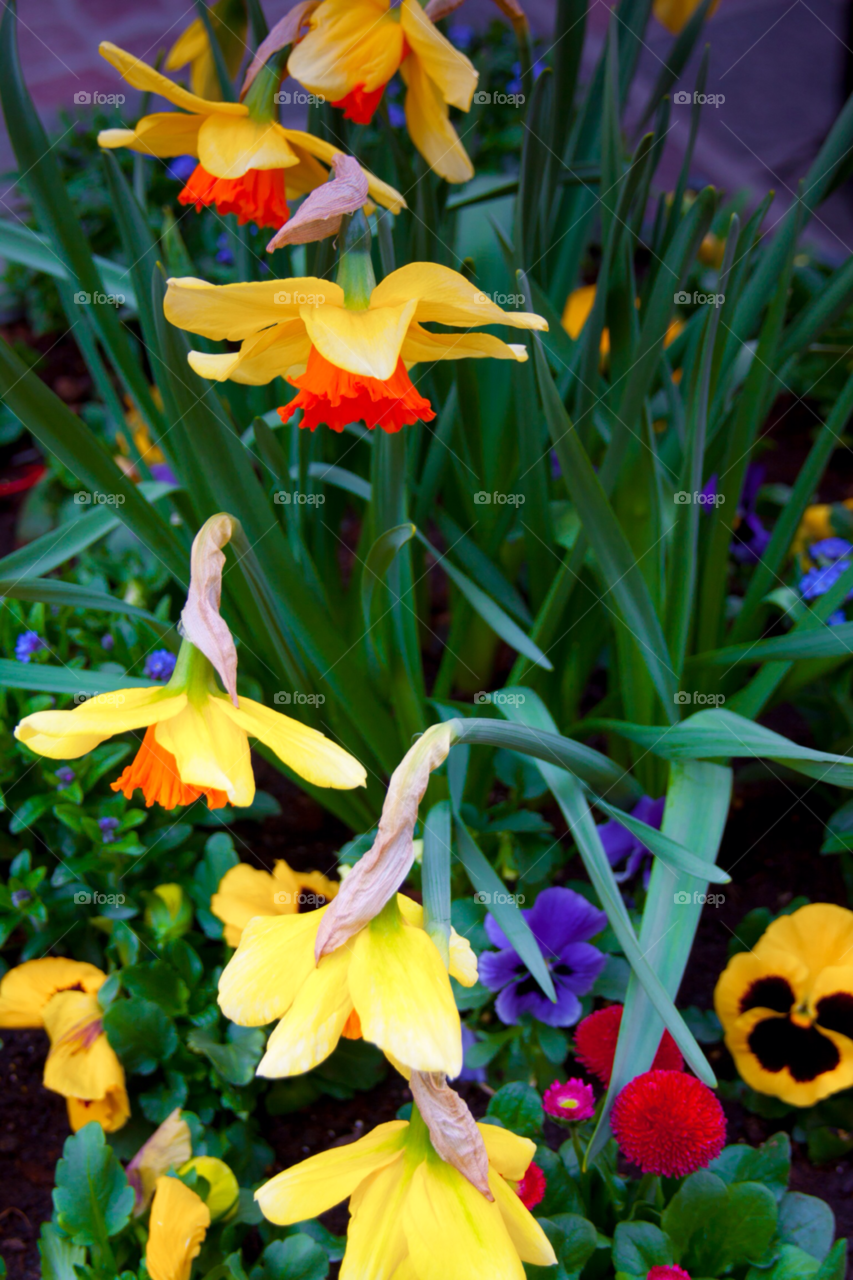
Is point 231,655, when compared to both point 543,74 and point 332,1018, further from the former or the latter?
point 543,74

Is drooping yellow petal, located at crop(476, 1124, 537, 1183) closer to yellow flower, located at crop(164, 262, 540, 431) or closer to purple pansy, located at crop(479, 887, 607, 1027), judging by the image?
purple pansy, located at crop(479, 887, 607, 1027)

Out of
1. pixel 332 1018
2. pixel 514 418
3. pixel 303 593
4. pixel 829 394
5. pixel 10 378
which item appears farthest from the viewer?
pixel 829 394

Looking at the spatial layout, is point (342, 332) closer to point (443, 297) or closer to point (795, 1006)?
point (443, 297)

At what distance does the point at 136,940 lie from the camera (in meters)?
1.13

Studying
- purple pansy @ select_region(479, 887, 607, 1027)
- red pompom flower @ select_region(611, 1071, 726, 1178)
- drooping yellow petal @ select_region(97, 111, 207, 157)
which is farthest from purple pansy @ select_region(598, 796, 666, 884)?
drooping yellow petal @ select_region(97, 111, 207, 157)

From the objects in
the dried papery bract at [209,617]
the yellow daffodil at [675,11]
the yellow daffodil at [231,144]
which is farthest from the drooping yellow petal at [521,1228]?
the yellow daffodil at [675,11]

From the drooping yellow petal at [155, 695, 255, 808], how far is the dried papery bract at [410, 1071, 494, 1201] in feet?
0.68

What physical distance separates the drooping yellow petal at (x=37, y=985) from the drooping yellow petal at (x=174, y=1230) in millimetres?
291

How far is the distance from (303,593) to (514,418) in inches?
17.1

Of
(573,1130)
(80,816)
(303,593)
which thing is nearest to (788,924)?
(573,1130)

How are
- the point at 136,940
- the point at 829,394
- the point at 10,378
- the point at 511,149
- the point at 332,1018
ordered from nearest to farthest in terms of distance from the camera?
the point at 332,1018, the point at 10,378, the point at 136,940, the point at 829,394, the point at 511,149

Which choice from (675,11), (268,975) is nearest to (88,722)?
(268,975)

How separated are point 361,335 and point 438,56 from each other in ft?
1.27

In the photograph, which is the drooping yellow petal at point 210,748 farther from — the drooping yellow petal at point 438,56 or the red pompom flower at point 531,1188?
the drooping yellow petal at point 438,56
